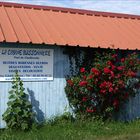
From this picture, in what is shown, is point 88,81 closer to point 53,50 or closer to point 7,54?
point 53,50

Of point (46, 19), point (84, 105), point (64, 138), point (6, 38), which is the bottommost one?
point (64, 138)

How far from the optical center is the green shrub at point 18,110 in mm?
10812

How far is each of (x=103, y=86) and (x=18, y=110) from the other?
2587 millimetres

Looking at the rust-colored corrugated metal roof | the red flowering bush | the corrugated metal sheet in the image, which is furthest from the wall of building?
the rust-colored corrugated metal roof

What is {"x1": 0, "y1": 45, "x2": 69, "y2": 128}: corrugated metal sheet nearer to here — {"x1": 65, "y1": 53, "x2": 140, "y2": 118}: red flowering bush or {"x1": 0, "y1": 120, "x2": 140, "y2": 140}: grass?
{"x1": 65, "y1": 53, "x2": 140, "y2": 118}: red flowering bush

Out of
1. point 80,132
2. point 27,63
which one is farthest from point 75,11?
point 80,132

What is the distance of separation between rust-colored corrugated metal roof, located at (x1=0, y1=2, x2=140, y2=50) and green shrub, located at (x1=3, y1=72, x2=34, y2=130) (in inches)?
52.6

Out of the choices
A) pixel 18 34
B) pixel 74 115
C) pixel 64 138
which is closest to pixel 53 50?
pixel 18 34

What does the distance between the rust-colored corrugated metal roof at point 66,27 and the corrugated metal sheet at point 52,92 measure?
68 centimetres

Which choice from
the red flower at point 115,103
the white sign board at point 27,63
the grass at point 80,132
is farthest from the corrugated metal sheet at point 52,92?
the red flower at point 115,103

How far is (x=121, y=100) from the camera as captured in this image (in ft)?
40.3

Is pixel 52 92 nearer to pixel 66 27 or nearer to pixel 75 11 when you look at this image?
pixel 66 27

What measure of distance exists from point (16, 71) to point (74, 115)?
234 centimetres

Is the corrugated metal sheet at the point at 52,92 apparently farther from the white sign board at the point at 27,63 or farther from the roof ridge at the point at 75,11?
the roof ridge at the point at 75,11
